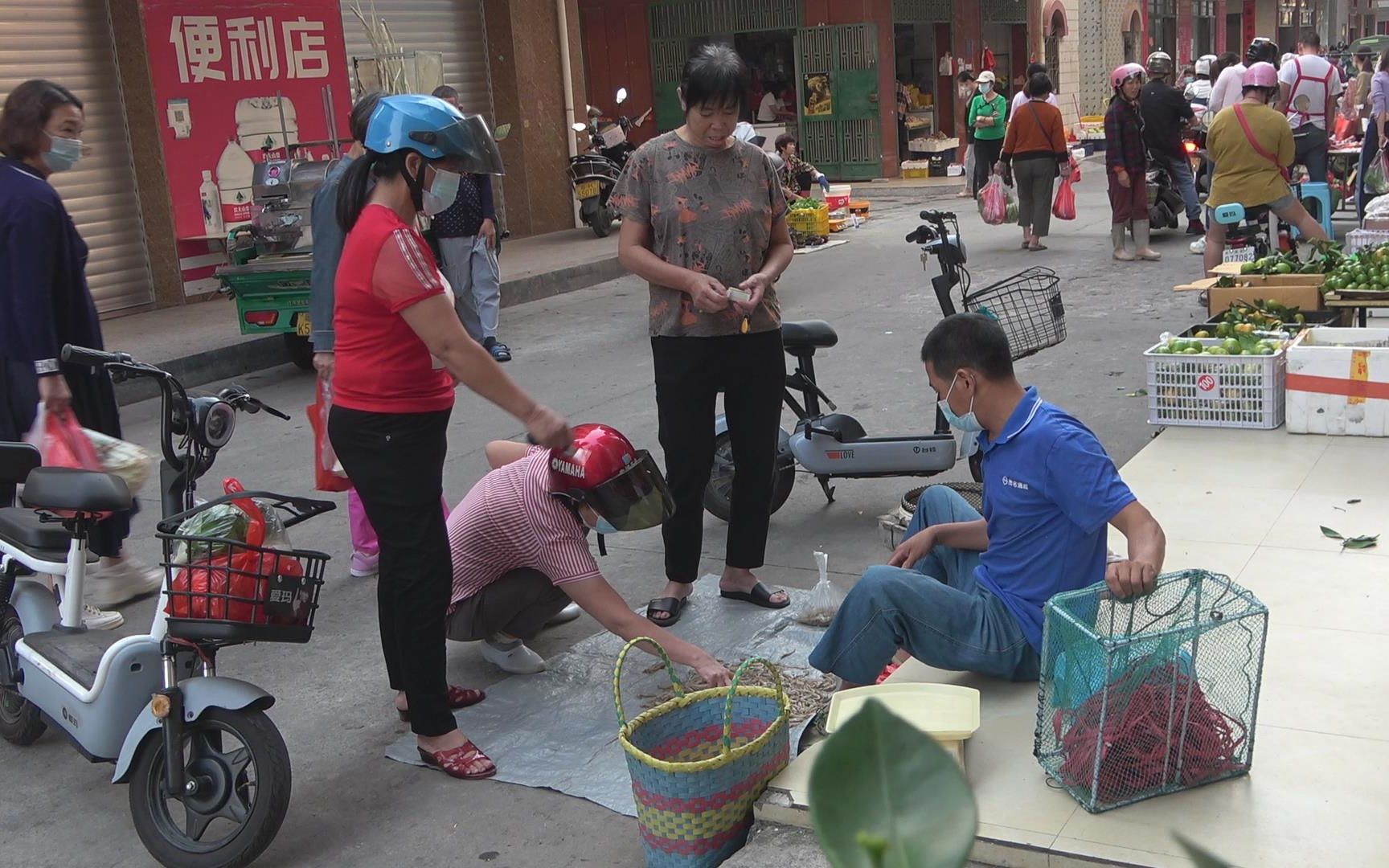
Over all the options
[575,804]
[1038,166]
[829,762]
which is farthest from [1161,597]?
[1038,166]

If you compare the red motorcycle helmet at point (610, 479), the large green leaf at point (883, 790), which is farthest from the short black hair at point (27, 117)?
the large green leaf at point (883, 790)

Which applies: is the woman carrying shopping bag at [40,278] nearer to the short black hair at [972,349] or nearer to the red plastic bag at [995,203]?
the short black hair at [972,349]

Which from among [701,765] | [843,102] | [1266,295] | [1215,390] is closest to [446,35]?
[843,102]

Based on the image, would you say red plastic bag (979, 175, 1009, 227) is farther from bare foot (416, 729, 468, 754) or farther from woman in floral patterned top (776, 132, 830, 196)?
bare foot (416, 729, 468, 754)

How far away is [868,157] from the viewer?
2212 centimetres

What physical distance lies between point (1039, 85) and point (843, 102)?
9713 mm

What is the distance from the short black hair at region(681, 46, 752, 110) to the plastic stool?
7.27 m

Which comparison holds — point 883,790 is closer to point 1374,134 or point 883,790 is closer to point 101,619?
point 101,619

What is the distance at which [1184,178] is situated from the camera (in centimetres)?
1280

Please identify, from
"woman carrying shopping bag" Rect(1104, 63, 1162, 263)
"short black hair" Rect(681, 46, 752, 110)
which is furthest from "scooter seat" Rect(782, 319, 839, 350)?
"woman carrying shopping bag" Rect(1104, 63, 1162, 263)

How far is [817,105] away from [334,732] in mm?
19310

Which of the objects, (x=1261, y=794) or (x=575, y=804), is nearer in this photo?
(x=1261, y=794)

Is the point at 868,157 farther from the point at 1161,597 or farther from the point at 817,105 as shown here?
the point at 1161,597

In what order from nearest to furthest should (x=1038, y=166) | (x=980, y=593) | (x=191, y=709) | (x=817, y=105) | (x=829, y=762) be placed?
(x=829, y=762) < (x=191, y=709) < (x=980, y=593) < (x=1038, y=166) < (x=817, y=105)
